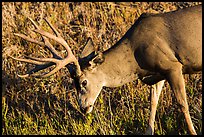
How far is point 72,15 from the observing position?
10648 millimetres

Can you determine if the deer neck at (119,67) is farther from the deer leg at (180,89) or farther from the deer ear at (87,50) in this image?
the deer leg at (180,89)

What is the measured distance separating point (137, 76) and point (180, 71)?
546mm

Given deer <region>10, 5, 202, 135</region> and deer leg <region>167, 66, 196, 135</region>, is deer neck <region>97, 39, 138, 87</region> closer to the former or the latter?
deer <region>10, 5, 202, 135</region>

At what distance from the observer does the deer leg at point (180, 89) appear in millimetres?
6941

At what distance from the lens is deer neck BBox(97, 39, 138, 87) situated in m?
7.16

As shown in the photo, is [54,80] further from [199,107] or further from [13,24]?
[199,107]

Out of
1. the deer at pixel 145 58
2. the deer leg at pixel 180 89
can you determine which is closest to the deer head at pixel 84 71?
the deer at pixel 145 58

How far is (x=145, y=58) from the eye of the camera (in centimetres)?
698

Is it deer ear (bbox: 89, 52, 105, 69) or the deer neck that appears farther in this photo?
the deer neck

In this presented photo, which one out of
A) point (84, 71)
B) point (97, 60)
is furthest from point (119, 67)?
point (84, 71)

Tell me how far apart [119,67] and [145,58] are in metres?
0.39

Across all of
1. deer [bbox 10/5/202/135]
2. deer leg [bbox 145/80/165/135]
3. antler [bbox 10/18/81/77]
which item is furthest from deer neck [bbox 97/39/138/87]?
deer leg [bbox 145/80/165/135]

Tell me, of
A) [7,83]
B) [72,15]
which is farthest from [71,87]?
[72,15]

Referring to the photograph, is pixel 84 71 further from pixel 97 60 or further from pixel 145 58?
pixel 145 58
